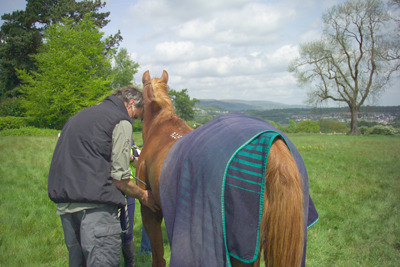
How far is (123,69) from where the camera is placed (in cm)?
4569

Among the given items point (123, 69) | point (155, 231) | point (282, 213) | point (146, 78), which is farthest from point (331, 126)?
point (282, 213)

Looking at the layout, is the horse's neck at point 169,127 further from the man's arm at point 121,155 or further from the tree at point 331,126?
the tree at point 331,126

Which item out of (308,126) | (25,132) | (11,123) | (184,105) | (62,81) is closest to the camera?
(25,132)

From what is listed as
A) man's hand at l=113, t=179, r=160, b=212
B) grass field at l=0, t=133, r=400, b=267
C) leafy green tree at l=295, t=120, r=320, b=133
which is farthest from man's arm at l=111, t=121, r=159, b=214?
leafy green tree at l=295, t=120, r=320, b=133

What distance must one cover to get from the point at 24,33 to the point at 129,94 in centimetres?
3518

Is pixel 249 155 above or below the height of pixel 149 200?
above

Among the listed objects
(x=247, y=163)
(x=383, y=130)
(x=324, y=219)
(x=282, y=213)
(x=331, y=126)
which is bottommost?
(x=324, y=219)

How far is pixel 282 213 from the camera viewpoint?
1600 millimetres

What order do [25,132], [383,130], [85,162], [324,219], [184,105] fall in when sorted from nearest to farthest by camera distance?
[85,162]
[324,219]
[25,132]
[383,130]
[184,105]

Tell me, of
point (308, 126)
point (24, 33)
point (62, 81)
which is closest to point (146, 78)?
point (62, 81)

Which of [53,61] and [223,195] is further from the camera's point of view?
[53,61]

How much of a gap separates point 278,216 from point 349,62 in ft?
113

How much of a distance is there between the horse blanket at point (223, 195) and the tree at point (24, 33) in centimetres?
3324

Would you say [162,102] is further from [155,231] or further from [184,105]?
[184,105]
